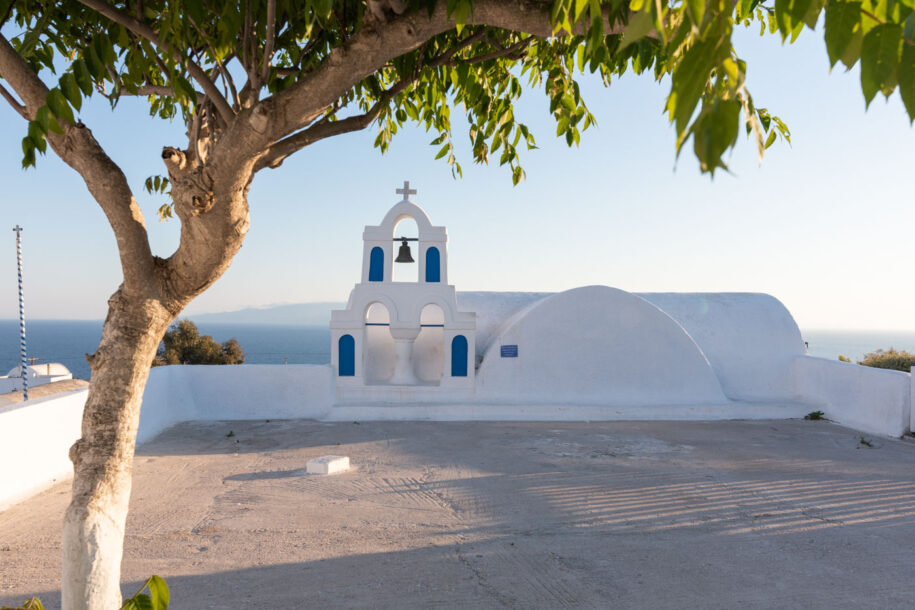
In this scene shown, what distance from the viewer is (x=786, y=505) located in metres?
6.53

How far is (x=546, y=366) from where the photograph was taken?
12453 mm

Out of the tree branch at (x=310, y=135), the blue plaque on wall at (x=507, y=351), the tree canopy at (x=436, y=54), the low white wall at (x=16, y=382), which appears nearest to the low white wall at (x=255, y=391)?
the blue plaque on wall at (x=507, y=351)

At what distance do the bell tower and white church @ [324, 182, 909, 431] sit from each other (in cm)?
2

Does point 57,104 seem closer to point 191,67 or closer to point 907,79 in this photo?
point 191,67

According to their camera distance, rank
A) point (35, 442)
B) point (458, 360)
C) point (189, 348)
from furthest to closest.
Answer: point (189, 348) < point (458, 360) < point (35, 442)

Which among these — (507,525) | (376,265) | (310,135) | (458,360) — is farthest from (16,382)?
(310,135)

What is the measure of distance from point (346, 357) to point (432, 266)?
248 centimetres

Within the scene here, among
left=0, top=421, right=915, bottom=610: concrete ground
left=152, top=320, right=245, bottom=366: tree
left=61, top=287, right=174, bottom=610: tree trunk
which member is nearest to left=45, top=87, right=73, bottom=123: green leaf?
left=61, top=287, right=174, bottom=610: tree trunk

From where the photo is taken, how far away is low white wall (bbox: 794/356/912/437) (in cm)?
1034

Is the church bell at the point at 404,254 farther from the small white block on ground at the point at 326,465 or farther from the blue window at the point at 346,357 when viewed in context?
the small white block on ground at the point at 326,465

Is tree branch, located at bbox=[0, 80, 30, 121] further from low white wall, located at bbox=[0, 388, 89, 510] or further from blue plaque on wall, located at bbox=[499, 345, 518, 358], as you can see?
blue plaque on wall, located at bbox=[499, 345, 518, 358]

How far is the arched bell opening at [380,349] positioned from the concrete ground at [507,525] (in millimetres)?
3848

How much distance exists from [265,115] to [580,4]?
4.89ft

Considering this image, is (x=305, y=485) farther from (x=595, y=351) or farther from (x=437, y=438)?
(x=595, y=351)
